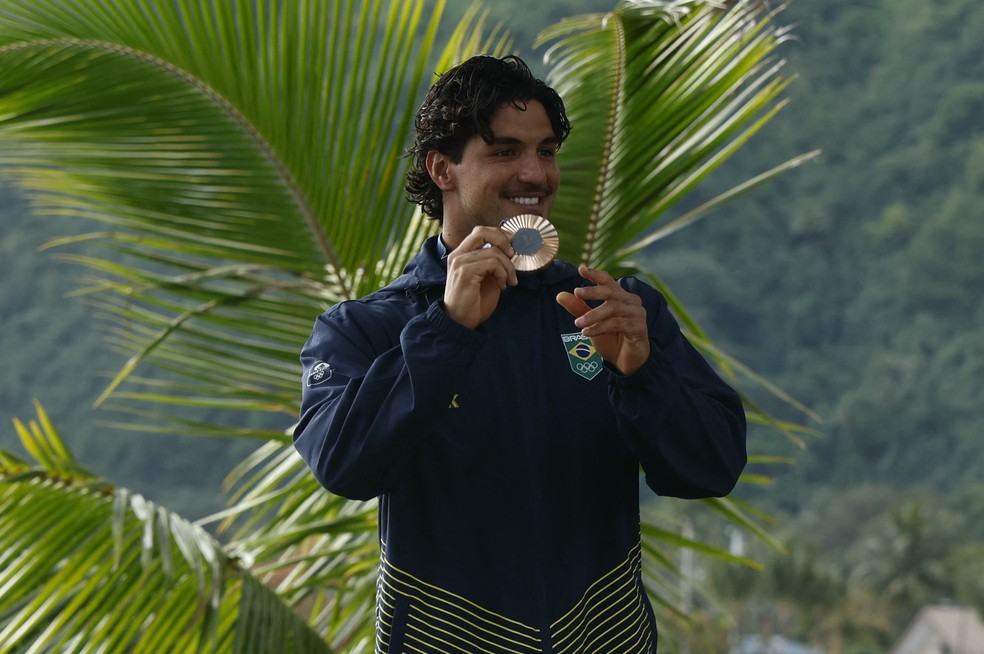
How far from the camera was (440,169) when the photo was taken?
2111 millimetres

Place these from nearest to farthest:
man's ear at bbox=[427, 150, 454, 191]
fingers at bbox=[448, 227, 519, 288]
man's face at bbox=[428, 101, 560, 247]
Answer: fingers at bbox=[448, 227, 519, 288] < man's face at bbox=[428, 101, 560, 247] < man's ear at bbox=[427, 150, 454, 191]

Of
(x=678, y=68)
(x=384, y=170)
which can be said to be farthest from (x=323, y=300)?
(x=678, y=68)

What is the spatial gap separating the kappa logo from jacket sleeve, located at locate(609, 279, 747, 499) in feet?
1.15

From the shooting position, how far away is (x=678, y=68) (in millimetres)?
3285

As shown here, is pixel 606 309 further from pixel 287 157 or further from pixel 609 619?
pixel 287 157

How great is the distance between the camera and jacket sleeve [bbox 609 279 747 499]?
180cm

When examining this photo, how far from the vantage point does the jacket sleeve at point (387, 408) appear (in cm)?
172

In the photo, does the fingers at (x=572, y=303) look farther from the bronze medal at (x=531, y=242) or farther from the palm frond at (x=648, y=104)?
the palm frond at (x=648, y=104)

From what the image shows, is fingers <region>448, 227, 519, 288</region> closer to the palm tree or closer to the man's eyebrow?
the man's eyebrow

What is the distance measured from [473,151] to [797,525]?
246 feet

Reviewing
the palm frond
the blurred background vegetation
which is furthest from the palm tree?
the blurred background vegetation

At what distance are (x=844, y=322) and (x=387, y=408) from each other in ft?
278

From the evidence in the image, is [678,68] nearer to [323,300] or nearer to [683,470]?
[323,300]

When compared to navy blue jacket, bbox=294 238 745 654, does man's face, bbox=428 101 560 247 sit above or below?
above
